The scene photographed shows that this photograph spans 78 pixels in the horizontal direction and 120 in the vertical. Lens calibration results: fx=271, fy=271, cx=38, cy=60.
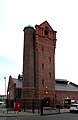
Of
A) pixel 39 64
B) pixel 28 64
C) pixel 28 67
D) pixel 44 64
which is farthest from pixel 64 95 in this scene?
pixel 28 64

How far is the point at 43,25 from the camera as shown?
7075 centimetres

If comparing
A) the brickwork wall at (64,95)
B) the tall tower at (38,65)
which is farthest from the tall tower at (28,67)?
the brickwork wall at (64,95)

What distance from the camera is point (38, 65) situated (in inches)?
2616

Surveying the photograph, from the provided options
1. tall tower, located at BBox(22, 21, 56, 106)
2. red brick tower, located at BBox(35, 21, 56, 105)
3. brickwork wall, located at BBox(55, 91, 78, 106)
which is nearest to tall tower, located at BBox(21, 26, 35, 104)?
tall tower, located at BBox(22, 21, 56, 106)

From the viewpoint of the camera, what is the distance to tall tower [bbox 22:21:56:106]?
216 feet

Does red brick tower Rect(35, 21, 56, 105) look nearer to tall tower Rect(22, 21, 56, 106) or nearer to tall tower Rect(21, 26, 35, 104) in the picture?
tall tower Rect(22, 21, 56, 106)

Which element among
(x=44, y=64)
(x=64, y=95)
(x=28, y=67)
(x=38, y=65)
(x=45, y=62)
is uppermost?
(x=45, y=62)

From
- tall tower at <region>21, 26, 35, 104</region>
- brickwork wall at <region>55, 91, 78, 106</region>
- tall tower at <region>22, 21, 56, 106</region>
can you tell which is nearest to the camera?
tall tower at <region>21, 26, 35, 104</region>

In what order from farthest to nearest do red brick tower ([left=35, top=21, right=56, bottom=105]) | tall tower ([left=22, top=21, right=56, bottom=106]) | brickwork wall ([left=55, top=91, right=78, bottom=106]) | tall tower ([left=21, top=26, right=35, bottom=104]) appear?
brickwork wall ([left=55, top=91, right=78, bottom=106]) < red brick tower ([left=35, top=21, right=56, bottom=105]) < tall tower ([left=22, top=21, right=56, bottom=106]) < tall tower ([left=21, top=26, right=35, bottom=104])

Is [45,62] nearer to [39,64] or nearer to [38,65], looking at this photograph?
[39,64]

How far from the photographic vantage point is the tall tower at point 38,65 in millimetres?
65875

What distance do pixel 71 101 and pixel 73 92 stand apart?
4051 mm

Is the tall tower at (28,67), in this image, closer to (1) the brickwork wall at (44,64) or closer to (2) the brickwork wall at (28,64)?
(2) the brickwork wall at (28,64)

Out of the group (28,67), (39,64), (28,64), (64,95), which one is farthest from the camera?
(64,95)
